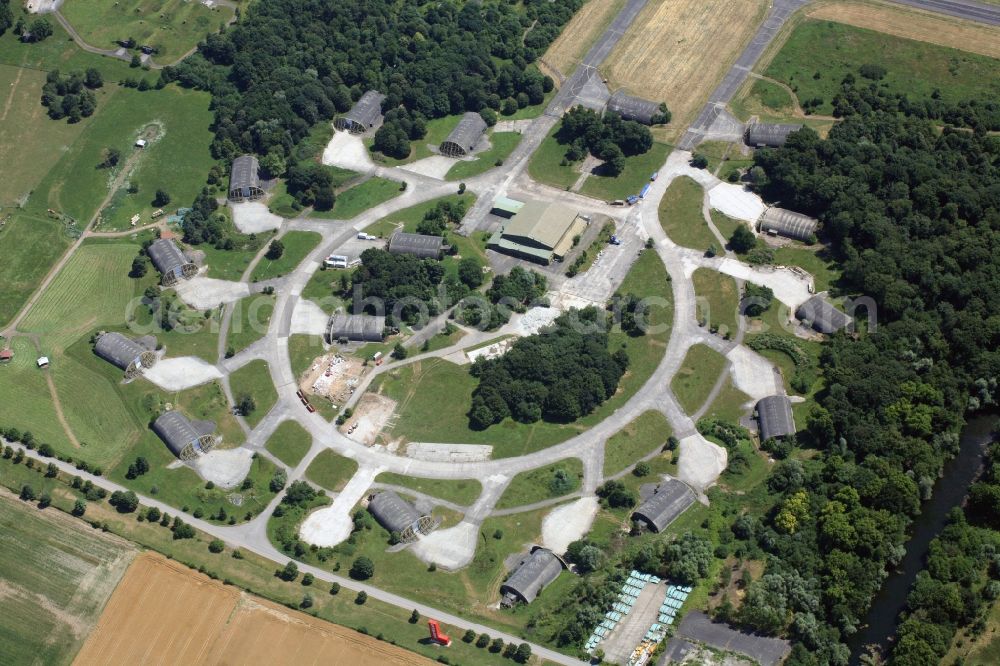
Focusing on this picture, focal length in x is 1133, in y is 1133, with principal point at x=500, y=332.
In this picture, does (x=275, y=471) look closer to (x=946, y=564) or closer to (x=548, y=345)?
(x=548, y=345)

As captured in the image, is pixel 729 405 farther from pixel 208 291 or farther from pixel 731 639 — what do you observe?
pixel 208 291

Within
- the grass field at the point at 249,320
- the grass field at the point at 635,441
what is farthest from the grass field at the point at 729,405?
the grass field at the point at 249,320

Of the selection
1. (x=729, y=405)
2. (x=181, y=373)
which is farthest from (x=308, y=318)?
(x=729, y=405)

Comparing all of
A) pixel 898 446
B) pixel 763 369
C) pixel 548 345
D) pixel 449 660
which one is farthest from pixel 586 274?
pixel 449 660

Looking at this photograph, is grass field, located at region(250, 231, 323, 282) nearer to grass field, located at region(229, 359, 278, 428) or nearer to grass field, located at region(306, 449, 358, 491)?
grass field, located at region(229, 359, 278, 428)

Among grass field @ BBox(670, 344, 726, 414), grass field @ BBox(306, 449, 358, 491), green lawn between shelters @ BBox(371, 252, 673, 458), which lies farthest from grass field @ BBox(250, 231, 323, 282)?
grass field @ BBox(670, 344, 726, 414)

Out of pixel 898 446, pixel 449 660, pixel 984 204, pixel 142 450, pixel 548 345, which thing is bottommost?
pixel 142 450

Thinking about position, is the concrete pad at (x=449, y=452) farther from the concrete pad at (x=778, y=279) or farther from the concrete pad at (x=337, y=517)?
the concrete pad at (x=778, y=279)
